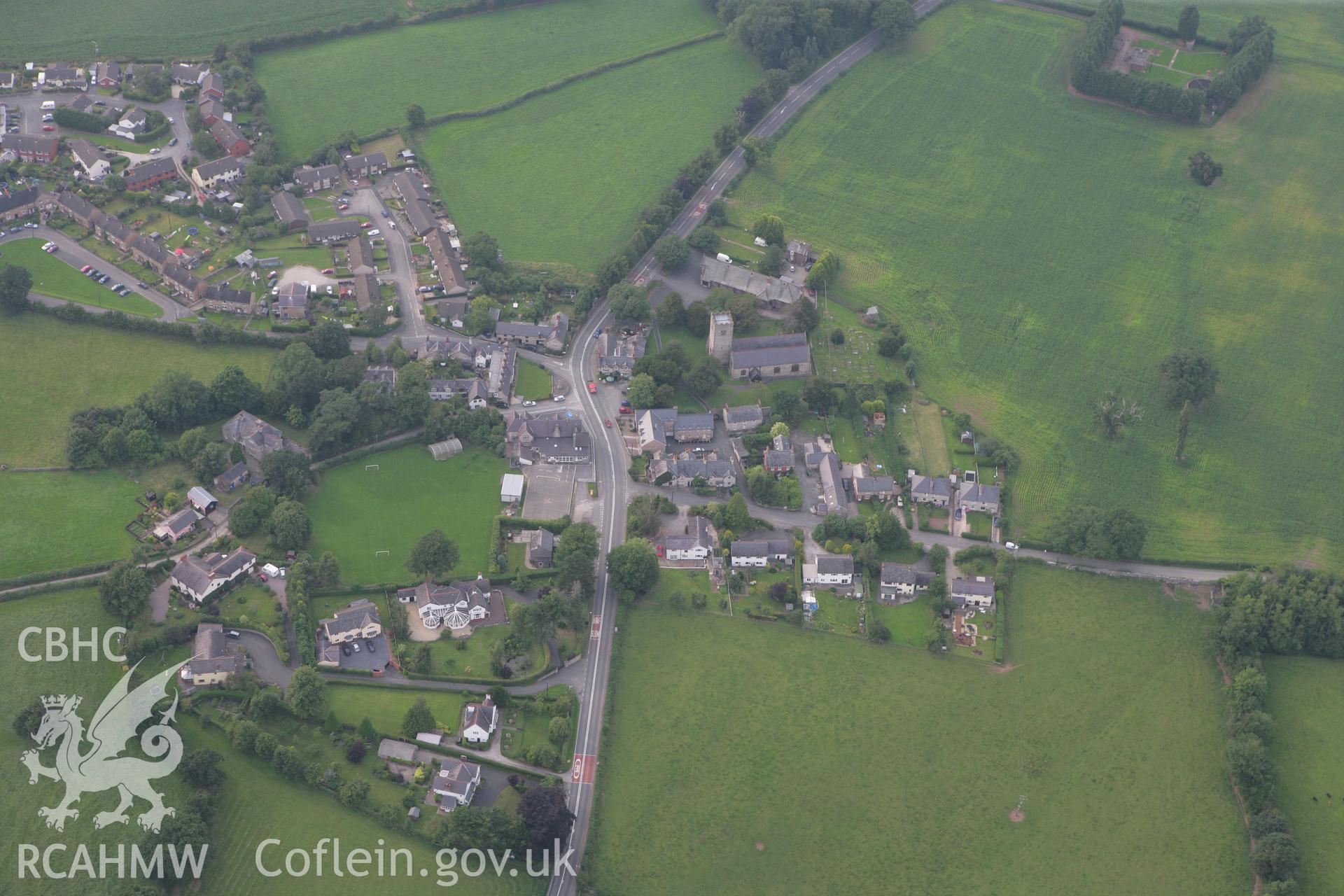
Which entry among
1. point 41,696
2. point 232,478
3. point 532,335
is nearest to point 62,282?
point 232,478

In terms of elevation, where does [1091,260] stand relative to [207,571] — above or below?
above

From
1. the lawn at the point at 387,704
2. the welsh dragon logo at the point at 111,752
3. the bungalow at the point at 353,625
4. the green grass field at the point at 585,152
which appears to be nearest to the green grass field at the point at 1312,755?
the lawn at the point at 387,704

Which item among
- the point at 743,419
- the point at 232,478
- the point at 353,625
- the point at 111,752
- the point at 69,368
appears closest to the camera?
the point at 111,752

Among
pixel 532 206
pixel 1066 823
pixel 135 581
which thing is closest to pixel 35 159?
pixel 532 206

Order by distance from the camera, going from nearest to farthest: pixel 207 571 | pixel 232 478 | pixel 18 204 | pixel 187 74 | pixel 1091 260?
pixel 207 571 < pixel 232 478 < pixel 18 204 < pixel 1091 260 < pixel 187 74

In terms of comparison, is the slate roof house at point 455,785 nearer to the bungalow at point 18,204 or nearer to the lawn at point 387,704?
the lawn at point 387,704

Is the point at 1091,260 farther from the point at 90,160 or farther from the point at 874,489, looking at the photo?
the point at 90,160

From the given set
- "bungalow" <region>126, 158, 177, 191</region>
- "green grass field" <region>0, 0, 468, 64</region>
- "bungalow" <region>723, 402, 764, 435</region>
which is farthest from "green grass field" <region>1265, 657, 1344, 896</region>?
"green grass field" <region>0, 0, 468, 64</region>

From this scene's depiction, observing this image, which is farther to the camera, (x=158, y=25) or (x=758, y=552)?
(x=158, y=25)
